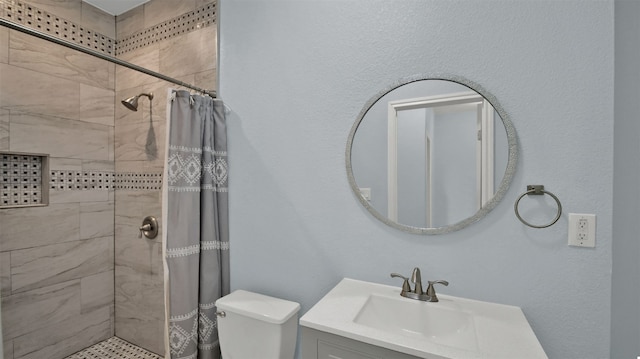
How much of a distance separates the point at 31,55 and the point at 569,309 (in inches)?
119

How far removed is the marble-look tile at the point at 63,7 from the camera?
186 centimetres

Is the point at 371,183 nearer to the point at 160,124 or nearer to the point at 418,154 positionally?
the point at 418,154

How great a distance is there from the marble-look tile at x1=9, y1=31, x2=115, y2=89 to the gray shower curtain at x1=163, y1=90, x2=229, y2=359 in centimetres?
114

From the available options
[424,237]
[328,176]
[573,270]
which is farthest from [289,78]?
[573,270]

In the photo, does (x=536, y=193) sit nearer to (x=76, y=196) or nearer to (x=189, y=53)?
(x=189, y=53)

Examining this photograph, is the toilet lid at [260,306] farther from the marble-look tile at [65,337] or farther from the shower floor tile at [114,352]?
the marble-look tile at [65,337]

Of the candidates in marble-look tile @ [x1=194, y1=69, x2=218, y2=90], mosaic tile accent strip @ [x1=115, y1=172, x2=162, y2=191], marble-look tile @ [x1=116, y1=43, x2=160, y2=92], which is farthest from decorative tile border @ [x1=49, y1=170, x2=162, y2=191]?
marble-look tile @ [x1=194, y1=69, x2=218, y2=90]

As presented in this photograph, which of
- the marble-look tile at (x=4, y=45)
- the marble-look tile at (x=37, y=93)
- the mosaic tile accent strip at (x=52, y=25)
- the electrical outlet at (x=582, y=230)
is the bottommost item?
the electrical outlet at (x=582, y=230)

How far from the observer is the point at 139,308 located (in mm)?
2107

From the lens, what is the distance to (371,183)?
1.34 metres

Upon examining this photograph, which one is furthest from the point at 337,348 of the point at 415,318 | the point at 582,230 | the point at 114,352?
the point at 114,352

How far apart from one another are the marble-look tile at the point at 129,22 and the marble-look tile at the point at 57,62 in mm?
279

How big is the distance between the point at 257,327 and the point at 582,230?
1.34 m

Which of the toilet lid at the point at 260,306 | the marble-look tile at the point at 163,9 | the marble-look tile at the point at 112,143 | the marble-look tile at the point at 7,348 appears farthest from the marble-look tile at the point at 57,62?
the toilet lid at the point at 260,306
